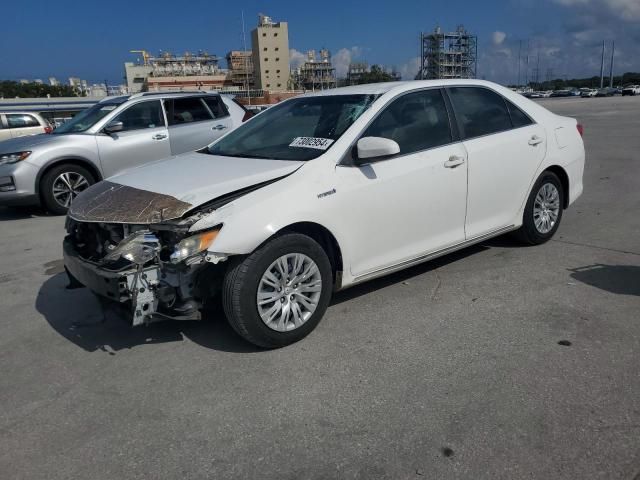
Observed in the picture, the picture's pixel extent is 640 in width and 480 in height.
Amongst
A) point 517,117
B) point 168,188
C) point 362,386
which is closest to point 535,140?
point 517,117

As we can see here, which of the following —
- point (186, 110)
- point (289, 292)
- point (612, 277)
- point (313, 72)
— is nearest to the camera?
point (289, 292)

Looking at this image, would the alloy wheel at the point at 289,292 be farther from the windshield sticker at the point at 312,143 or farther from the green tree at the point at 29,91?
the green tree at the point at 29,91

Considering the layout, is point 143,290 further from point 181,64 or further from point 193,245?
point 181,64

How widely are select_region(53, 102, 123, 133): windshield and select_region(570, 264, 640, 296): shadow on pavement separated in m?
7.30

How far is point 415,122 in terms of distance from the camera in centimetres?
434

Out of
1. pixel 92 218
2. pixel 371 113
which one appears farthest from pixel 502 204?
pixel 92 218

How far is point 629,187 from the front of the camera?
8.45 m

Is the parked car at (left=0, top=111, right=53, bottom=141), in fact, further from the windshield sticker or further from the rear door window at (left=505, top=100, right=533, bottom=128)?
the rear door window at (left=505, top=100, right=533, bottom=128)

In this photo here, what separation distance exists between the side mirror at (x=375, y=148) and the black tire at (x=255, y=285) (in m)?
0.73

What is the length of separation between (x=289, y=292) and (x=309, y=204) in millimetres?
587

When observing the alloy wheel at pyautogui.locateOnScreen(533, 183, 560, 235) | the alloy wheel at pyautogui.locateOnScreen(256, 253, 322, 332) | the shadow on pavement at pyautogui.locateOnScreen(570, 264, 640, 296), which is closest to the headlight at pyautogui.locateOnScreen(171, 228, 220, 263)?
the alloy wheel at pyautogui.locateOnScreen(256, 253, 322, 332)

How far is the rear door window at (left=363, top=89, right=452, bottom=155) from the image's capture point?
4145 millimetres

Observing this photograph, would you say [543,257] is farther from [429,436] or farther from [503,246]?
[429,436]

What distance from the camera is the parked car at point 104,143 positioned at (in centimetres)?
786
